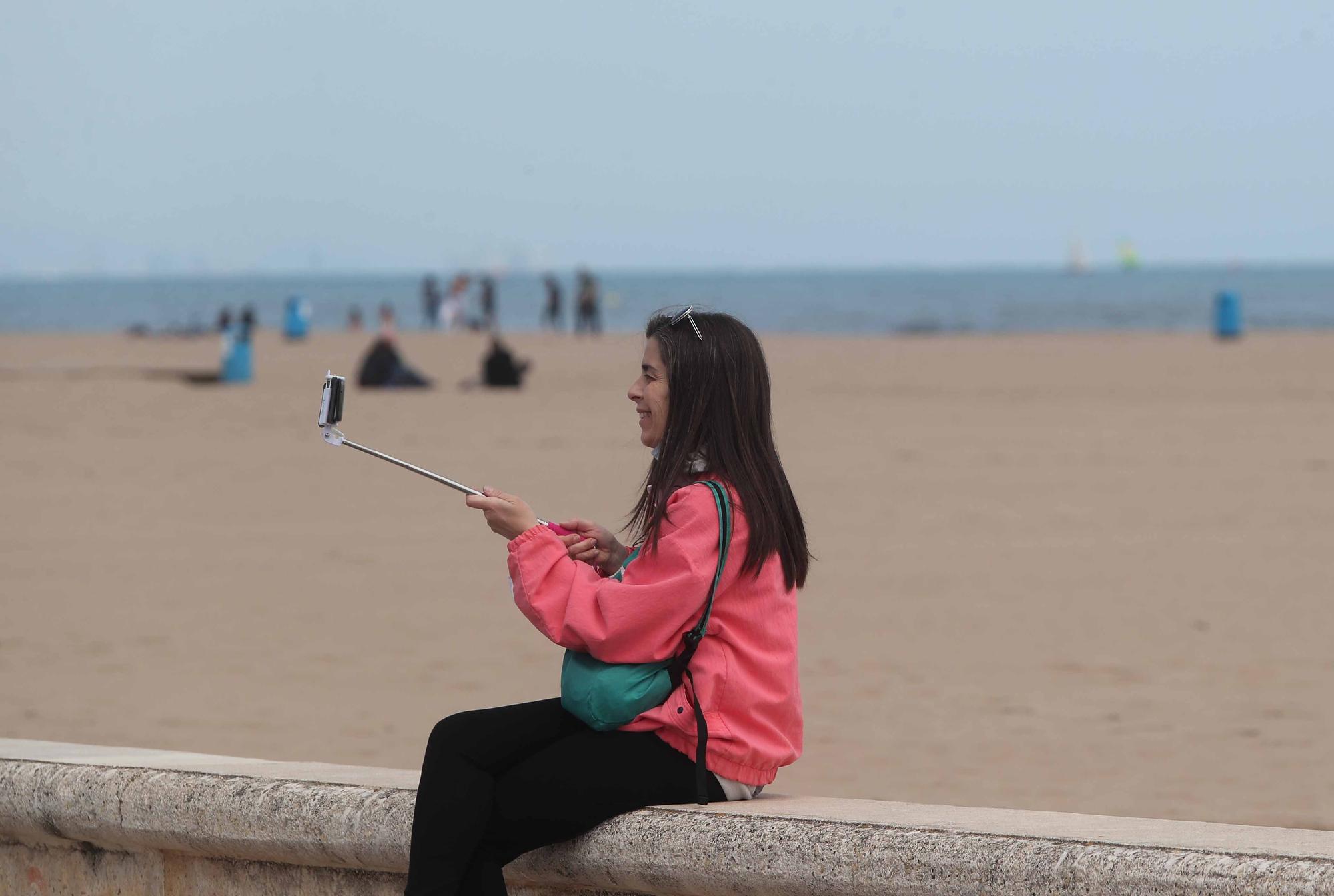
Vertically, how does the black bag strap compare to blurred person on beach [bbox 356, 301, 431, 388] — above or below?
above

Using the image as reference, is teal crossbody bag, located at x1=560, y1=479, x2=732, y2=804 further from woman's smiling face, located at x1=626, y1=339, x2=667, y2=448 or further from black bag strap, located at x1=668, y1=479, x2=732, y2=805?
woman's smiling face, located at x1=626, y1=339, x2=667, y2=448

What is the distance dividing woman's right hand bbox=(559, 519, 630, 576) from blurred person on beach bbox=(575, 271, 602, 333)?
36936mm

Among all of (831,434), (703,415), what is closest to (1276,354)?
(831,434)

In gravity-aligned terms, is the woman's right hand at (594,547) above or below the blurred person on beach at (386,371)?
above

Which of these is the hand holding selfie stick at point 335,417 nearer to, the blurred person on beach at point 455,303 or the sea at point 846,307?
the sea at point 846,307

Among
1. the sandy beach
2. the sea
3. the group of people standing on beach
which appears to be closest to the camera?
the sandy beach

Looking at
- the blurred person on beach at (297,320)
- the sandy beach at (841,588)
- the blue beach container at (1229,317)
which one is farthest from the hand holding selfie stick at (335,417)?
the blurred person on beach at (297,320)

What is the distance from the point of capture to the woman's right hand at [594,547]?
9.85ft

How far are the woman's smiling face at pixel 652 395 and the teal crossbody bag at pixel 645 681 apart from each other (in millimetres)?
175

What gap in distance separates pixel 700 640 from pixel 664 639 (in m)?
0.08

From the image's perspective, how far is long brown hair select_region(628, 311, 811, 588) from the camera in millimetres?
2930

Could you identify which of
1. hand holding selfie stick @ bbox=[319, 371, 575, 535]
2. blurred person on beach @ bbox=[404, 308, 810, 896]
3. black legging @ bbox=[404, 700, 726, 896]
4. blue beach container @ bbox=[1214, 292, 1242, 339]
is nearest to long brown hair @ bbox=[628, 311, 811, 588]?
blurred person on beach @ bbox=[404, 308, 810, 896]

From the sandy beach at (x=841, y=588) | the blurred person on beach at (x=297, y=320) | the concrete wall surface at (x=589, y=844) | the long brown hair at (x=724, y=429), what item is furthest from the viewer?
the blurred person on beach at (x=297, y=320)

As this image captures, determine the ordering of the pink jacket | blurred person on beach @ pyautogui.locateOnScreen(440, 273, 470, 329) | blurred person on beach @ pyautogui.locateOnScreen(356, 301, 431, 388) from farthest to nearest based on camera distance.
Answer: blurred person on beach @ pyautogui.locateOnScreen(440, 273, 470, 329) → blurred person on beach @ pyautogui.locateOnScreen(356, 301, 431, 388) → the pink jacket
